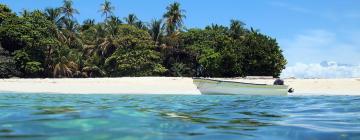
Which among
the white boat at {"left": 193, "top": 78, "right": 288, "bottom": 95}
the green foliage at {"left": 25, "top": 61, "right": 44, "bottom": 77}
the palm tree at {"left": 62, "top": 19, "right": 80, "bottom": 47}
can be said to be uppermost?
the palm tree at {"left": 62, "top": 19, "right": 80, "bottom": 47}

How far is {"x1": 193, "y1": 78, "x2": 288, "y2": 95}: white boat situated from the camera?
939 inches

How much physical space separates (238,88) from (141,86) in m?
9.02

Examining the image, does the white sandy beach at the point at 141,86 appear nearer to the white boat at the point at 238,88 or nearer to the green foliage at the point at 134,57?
the white boat at the point at 238,88

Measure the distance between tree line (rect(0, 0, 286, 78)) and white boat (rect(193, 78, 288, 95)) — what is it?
22.1 metres

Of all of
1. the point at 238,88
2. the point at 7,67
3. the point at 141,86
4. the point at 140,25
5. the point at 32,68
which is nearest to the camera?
the point at 238,88

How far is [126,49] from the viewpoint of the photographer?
49.8m

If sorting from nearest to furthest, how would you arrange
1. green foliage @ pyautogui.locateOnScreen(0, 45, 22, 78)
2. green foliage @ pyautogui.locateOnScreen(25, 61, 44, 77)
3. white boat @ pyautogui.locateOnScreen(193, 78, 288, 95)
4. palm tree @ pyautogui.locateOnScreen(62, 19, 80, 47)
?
white boat @ pyautogui.locateOnScreen(193, 78, 288, 95), green foliage @ pyautogui.locateOnScreen(0, 45, 22, 78), green foliage @ pyautogui.locateOnScreen(25, 61, 44, 77), palm tree @ pyautogui.locateOnScreen(62, 19, 80, 47)

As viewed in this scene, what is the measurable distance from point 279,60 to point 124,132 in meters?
44.6

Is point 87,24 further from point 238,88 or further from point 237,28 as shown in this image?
point 238,88

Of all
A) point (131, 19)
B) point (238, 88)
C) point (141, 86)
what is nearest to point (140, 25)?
point (131, 19)

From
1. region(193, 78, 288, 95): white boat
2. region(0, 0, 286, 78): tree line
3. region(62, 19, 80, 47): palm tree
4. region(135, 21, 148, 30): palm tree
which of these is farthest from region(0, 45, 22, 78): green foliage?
region(193, 78, 288, 95): white boat

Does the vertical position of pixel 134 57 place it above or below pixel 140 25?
below

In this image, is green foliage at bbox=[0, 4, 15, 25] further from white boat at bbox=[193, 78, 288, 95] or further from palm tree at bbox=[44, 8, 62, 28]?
white boat at bbox=[193, 78, 288, 95]

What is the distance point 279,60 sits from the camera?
48312 mm
